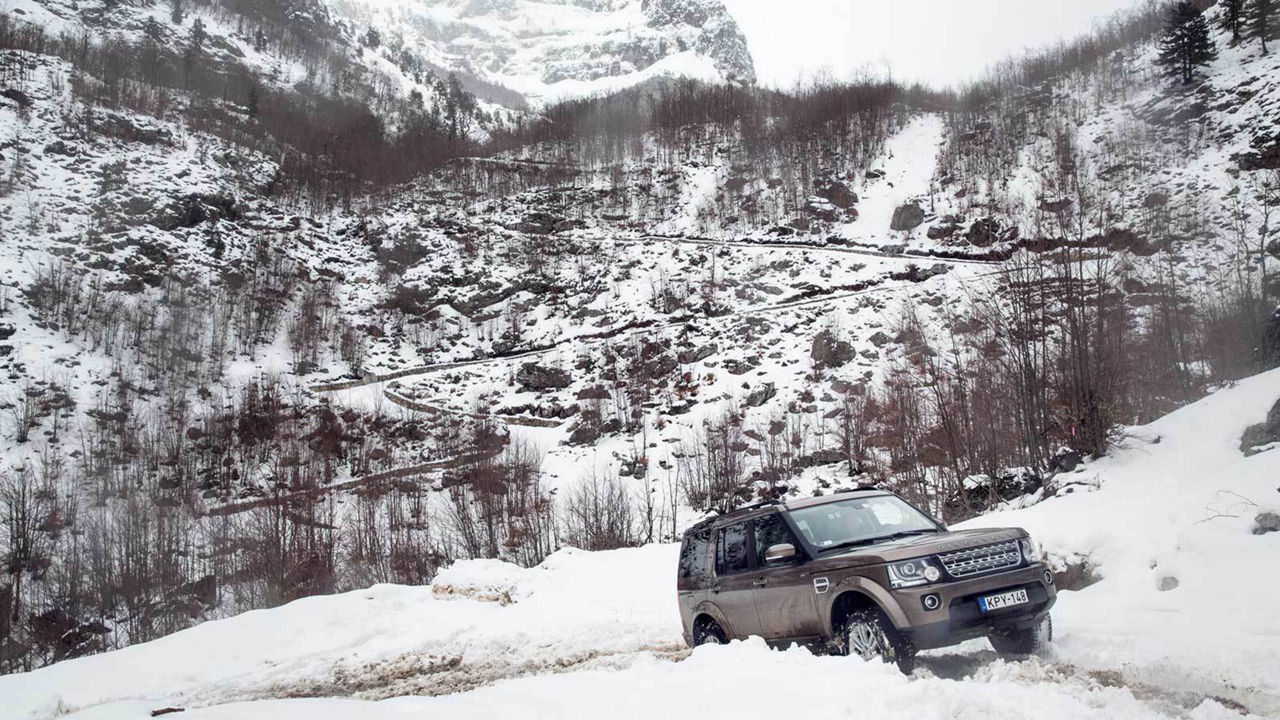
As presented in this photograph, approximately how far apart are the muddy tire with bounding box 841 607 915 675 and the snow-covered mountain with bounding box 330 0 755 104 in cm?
11001

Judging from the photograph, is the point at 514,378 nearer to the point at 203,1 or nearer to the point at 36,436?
the point at 36,436

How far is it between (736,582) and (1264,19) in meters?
64.2

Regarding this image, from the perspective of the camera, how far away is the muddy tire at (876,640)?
5.70 meters

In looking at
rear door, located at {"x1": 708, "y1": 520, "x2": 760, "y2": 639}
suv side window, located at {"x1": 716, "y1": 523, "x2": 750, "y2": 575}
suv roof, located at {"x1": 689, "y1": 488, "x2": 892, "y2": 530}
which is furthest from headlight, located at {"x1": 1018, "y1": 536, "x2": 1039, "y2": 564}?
suv side window, located at {"x1": 716, "y1": 523, "x2": 750, "y2": 575}

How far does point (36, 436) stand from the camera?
113ft

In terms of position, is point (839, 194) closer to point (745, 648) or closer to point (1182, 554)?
point (1182, 554)

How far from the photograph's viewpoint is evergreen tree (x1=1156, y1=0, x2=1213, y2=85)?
167ft

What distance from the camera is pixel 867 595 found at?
599 cm

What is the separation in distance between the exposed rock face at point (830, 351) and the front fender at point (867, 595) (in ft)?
103

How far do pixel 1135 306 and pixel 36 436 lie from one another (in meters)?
54.0

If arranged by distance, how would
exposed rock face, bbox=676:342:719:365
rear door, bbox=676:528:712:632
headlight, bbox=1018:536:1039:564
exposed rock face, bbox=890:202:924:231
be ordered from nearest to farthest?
headlight, bbox=1018:536:1039:564, rear door, bbox=676:528:712:632, exposed rock face, bbox=676:342:719:365, exposed rock face, bbox=890:202:924:231

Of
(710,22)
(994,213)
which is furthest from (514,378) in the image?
(710,22)

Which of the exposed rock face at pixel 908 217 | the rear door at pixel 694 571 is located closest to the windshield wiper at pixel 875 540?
the rear door at pixel 694 571

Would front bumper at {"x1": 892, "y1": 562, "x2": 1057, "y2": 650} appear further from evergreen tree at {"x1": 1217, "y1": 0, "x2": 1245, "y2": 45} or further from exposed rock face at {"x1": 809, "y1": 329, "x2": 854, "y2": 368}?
evergreen tree at {"x1": 1217, "y1": 0, "x2": 1245, "y2": 45}
